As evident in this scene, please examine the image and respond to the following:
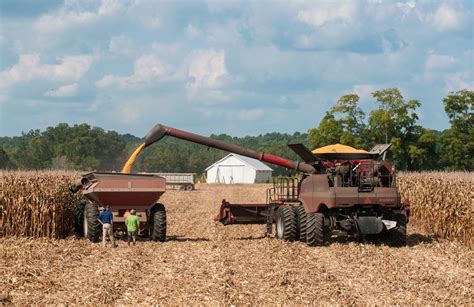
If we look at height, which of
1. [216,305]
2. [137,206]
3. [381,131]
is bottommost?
[216,305]

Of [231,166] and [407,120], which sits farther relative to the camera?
[231,166]

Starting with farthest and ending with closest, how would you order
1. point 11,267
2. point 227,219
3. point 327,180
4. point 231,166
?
point 231,166 < point 227,219 < point 327,180 < point 11,267

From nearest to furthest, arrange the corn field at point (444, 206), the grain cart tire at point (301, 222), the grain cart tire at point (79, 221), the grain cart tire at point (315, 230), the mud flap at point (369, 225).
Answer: the mud flap at point (369, 225)
the grain cart tire at point (315, 230)
the grain cart tire at point (301, 222)
the corn field at point (444, 206)
the grain cart tire at point (79, 221)

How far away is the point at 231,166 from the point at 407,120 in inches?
1435

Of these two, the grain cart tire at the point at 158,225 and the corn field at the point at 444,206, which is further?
the corn field at the point at 444,206

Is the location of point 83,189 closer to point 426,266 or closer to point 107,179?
point 107,179

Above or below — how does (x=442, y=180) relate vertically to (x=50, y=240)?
above

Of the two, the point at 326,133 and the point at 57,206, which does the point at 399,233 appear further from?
the point at 326,133

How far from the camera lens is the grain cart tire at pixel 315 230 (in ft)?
65.4

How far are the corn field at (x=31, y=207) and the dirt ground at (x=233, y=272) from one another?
2.74 ft

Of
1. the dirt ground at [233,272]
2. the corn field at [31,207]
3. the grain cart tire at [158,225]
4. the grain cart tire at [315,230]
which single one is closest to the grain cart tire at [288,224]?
the dirt ground at [233,272]

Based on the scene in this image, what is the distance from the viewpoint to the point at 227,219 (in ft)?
77.4

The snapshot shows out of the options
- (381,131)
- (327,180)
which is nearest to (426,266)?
(327,180)

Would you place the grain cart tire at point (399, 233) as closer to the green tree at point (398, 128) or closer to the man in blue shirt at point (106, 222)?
the man in blue shirt at point (106, 222)
